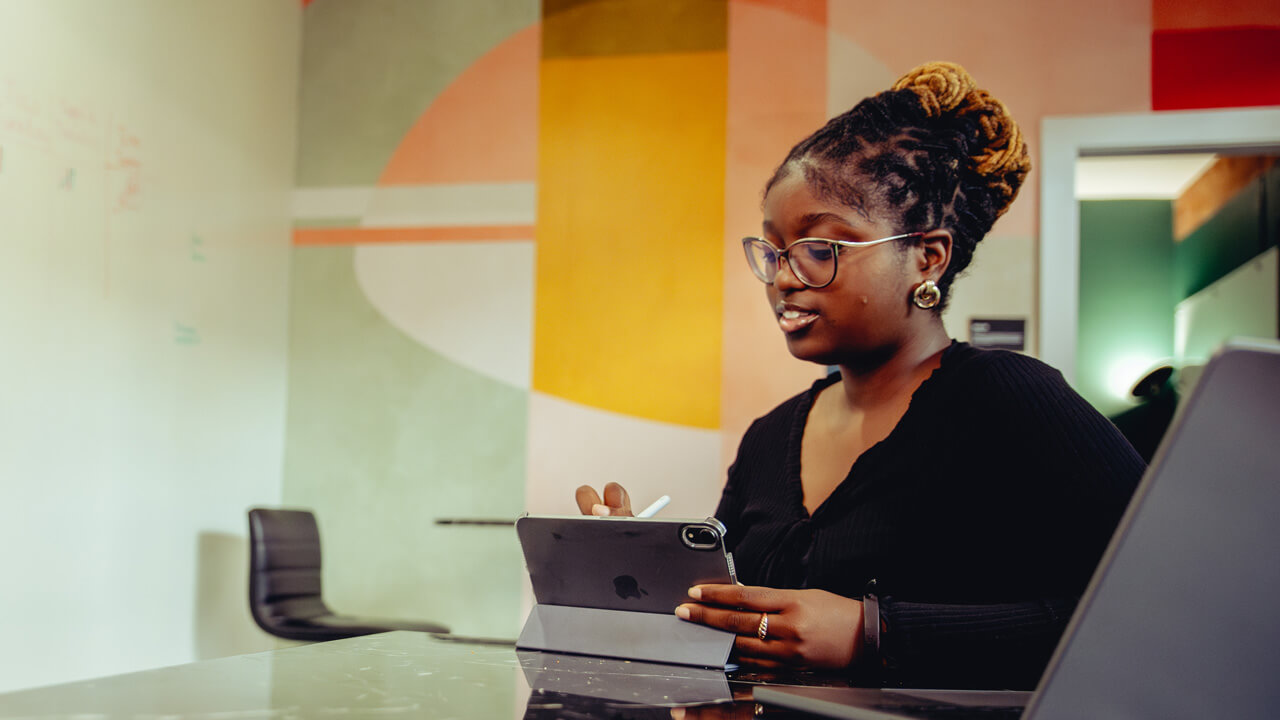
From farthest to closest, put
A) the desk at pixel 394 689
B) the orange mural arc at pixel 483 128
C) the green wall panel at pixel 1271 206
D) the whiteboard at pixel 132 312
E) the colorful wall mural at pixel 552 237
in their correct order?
the green wall panel at pixel 1271 206 < the orange mural arc at pixel 483 128 < the colorful wall mural at pixel 552 237 < the whiteboard at pixel 132 312 < the desk at pixel 394 689

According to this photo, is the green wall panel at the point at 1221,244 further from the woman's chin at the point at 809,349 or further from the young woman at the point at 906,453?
the woman's chin at the point at 809,349

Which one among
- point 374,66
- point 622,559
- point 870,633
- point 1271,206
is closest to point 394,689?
point 622,559

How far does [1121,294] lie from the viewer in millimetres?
5590

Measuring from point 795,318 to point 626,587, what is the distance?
0.48 metres

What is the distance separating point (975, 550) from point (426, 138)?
3182 millimetres

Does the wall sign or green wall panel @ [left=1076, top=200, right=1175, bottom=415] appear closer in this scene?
the wall sign

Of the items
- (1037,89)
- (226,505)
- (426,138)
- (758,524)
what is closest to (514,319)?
(426,138)

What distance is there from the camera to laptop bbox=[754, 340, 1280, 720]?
0.50 metres

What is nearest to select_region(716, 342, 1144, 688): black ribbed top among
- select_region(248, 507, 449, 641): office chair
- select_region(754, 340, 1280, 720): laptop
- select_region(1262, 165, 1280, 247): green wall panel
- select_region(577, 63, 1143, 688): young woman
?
select_region(577, 63, 1143, 688): young woman

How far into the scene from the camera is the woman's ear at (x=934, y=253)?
52.8 inches

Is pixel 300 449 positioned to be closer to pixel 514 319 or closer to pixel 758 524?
pixel 514 319

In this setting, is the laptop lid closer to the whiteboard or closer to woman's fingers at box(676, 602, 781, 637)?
woman's fingers at box(676, 602, 781, 637)

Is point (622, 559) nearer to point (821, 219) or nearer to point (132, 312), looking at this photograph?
point (821, 219)

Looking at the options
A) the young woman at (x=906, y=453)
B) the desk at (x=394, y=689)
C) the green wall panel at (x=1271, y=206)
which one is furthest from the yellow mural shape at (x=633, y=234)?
the green wall panel at (x=1271, y=206)
